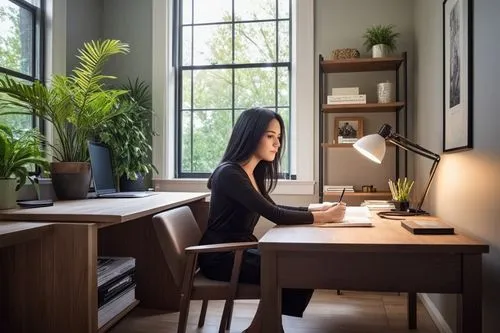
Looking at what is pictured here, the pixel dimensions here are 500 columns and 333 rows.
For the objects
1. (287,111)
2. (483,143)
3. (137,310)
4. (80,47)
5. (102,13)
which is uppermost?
(102,13)

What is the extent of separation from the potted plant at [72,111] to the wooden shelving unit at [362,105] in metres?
1.59

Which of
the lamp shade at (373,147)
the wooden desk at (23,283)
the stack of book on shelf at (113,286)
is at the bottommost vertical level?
the stack of book on shelf at (113,286)

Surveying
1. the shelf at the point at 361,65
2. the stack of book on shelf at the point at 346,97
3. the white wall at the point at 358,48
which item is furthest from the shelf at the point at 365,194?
the shelf at the point at 361,65

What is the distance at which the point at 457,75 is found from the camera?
73.6 inches

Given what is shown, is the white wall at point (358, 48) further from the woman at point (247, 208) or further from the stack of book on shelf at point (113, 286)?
the stack of book on shelf at point (113, 286)

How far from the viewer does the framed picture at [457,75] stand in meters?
1.71

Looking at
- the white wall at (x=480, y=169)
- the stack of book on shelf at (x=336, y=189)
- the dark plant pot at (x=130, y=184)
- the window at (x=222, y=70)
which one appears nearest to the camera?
the white wall at (x=480, y=169)

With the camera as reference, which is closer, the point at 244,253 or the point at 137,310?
the point at 244,253

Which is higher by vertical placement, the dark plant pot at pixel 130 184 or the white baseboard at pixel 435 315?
the dark plant pot at pixel 130 184

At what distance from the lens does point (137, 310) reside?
8.89 ft

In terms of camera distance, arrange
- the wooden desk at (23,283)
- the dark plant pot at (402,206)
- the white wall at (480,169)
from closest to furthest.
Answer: the white wall at (480,169), the wooden desk at (23,283), the dark plant pot at (402,206)

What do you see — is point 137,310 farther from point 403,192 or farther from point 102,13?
point 102,13

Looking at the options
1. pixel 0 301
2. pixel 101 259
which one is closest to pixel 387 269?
pixel 0 301

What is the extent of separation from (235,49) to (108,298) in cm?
240
